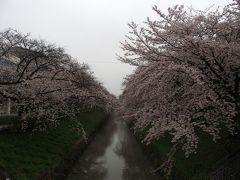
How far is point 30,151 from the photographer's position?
48.6 ft

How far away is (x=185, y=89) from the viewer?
9117 millimetres

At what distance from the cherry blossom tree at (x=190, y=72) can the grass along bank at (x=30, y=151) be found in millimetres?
5712

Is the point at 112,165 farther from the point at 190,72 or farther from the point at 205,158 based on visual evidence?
the point at 190,72

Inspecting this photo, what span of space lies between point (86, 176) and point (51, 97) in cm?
474

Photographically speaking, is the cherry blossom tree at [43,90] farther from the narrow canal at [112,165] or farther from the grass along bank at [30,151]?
the narrow canal at [112,165]

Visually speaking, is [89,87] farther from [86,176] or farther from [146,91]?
[146,91]

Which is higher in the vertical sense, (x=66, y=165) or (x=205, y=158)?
(x=205, y=158)

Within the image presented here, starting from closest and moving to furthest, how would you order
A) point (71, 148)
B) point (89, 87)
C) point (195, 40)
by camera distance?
point (195, 40)
point (89, 87)
point (71, 148)

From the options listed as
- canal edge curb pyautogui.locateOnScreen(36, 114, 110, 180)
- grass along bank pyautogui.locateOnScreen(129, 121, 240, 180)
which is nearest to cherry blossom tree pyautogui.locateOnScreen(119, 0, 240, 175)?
grass along bank pyautogui.locateOnScreen(129, 121, 240, 180)

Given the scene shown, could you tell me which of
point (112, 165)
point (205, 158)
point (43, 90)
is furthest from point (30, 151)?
point (205, 158)

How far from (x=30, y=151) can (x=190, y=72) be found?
10011 millimetres

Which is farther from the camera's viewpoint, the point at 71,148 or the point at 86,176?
the point at 71,148

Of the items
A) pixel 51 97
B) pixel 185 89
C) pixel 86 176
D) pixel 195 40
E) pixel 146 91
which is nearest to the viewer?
pixel 195 40

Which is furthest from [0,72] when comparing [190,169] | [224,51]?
[224,51]
